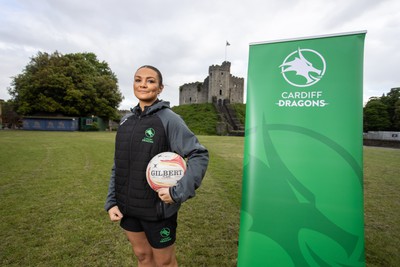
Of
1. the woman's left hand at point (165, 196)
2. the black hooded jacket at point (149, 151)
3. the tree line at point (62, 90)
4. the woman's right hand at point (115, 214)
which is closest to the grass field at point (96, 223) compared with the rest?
the woman's right hand at point (115, 214)

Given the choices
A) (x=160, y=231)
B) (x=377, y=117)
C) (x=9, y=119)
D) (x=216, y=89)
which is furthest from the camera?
(x=216, y=89)

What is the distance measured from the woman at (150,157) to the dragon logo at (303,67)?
125 centimetres

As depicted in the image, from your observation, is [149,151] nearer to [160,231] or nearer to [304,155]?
[160,231]

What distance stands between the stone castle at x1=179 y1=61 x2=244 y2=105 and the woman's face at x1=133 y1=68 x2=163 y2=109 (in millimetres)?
Answer: 51933

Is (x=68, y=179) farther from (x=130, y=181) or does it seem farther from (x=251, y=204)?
(x=251, y=204)

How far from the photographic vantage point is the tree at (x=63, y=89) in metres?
33.1

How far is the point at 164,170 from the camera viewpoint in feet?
6.37

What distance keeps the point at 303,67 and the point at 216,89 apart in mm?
52848

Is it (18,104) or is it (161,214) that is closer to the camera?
(161,214)

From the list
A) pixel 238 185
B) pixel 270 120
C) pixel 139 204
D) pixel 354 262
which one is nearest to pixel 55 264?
pixel 139 204

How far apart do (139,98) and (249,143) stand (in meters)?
1.29

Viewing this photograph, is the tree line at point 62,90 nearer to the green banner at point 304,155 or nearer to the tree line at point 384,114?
the green banner at point 304,155

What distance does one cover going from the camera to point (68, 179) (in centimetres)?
720

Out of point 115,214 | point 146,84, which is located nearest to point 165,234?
point 115,214
